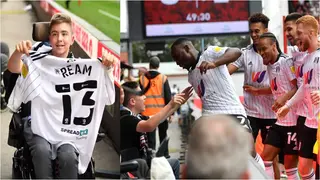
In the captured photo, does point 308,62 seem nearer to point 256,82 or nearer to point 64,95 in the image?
point 256,82

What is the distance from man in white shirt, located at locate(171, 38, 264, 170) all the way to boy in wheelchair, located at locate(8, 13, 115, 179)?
1.22 feet

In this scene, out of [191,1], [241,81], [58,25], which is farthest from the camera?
[191,1]

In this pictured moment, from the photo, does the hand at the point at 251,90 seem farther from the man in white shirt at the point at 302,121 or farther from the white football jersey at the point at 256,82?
the man in white shirt at the point at 302,121

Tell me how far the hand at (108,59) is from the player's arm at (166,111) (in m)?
0.33

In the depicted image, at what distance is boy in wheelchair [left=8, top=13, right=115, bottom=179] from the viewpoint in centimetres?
234

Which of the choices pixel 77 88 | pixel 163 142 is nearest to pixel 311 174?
pixel 163 142

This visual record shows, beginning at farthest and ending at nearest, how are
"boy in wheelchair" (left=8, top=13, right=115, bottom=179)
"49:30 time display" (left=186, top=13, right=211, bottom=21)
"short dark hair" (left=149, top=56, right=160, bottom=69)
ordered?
"49:30 time display" (left=186, top=13, right=211, bottom=21), "short dark hair" (left=149, top=56, right=160, bottom=69), "boy in wheelchair" (left=8, top=13, right=115, bottom=179)

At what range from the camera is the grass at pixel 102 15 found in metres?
2.51

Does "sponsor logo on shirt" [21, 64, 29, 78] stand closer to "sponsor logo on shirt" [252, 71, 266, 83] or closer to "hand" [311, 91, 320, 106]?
"sponsor logo on shirt" [252, 71, 266, 83]

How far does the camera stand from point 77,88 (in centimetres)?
241

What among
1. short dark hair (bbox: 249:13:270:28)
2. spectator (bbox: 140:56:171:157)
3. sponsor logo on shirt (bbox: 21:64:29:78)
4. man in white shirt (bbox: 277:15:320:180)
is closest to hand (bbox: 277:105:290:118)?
man in white shirt (bbox: 277:15:320:180)

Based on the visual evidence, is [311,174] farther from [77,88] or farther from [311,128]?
[77,88]

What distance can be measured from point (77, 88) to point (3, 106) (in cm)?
36

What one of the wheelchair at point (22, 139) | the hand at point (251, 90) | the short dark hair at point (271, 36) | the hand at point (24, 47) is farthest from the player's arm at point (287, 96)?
the hand at point (24, 47)
